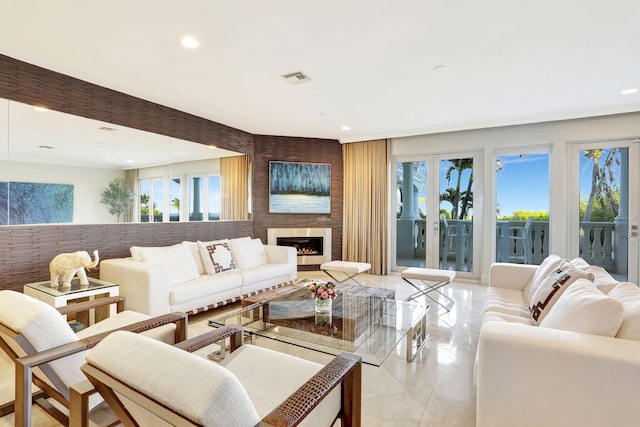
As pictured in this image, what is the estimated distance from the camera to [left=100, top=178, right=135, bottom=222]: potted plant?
3729mm

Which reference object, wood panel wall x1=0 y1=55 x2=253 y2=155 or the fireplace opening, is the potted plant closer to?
wood panel wall x1=0 y1=55 x2=253 y2=155

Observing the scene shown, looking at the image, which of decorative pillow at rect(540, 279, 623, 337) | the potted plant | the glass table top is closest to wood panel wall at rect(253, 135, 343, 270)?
the potted plant

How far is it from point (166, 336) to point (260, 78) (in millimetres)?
2569

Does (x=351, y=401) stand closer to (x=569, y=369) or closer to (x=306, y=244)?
(x=569, y=369)

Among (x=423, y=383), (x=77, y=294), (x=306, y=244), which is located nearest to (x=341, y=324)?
(x=423, y=383)

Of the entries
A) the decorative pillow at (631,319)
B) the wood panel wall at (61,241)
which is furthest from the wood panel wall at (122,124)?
the decorative pillow at (631,319)

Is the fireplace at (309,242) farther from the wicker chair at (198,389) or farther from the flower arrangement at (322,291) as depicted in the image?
the wicker chair at (198,389)

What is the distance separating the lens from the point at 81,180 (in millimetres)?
3498

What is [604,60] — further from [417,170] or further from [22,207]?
[22,207]

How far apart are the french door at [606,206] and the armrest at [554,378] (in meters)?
4.28

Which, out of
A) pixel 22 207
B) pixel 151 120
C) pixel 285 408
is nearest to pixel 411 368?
pixel 285 408

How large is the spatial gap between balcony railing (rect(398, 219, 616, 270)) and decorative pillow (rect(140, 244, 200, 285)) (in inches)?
157

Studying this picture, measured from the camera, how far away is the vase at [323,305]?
9.04 feet

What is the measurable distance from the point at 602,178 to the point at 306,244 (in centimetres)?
480
